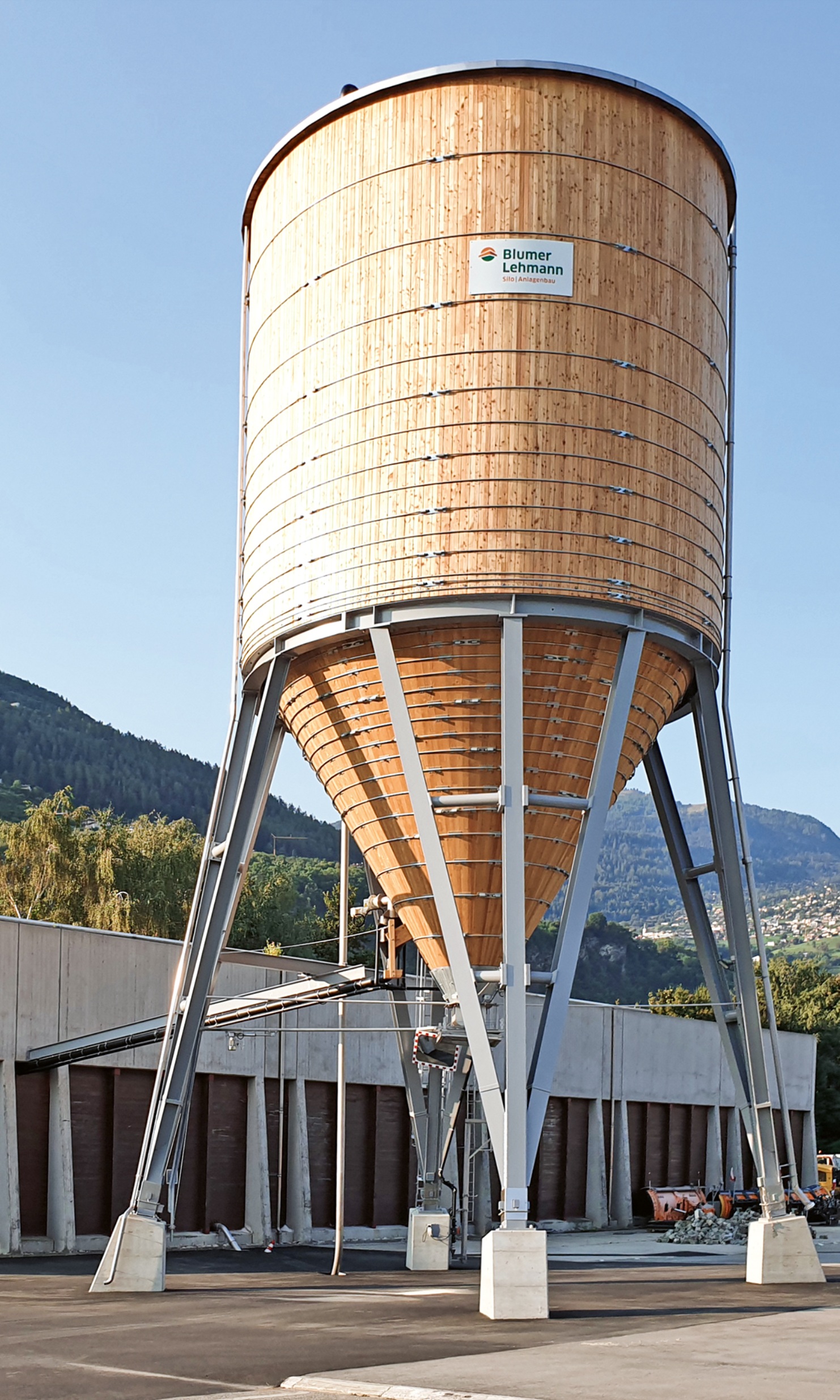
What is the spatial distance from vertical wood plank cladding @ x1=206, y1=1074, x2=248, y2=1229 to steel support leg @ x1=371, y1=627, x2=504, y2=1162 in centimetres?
1543

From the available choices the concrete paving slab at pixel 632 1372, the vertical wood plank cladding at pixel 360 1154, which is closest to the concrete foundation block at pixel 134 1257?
the concrete paving slab at pixel 632 1372

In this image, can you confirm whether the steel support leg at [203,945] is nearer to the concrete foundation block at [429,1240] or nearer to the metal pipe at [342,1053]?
the metal pipe at [342,1053]

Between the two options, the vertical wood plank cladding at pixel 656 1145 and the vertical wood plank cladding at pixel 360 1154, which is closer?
the vertical wood plank cladding at pixel 360 1154

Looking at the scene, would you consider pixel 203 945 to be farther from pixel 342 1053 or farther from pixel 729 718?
pixel 729 718

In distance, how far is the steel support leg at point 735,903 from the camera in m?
21.4

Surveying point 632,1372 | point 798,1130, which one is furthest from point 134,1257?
point 798,1130

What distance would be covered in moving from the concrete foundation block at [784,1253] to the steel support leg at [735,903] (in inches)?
7.8

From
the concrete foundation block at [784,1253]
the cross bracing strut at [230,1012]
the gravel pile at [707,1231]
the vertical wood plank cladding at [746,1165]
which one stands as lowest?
the vertical wood plank cladding at [746,1165]

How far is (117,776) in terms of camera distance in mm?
165875

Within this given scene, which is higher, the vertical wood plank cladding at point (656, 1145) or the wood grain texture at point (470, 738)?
the wood grain texture at point (470, 738)

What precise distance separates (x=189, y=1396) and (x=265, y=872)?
8969cm

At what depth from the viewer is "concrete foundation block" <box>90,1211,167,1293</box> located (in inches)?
800

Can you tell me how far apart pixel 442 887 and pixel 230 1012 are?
9.12 metres

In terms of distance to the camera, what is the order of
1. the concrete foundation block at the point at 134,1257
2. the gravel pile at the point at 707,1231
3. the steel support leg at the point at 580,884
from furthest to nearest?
the gravel pile at the point at 707,1231 < the concrete foundation block at the point at 134,1257 < the steel support leg at the point at 580,884
